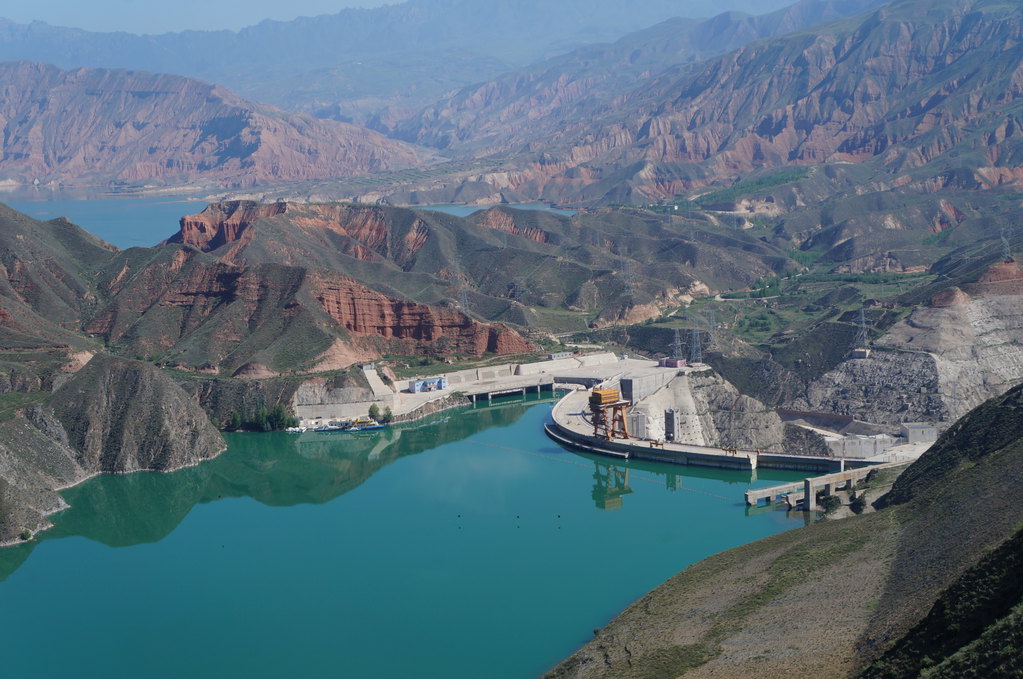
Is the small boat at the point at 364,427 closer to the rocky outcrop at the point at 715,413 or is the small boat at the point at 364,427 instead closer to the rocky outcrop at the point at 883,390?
the rocky outcrop at the point at 715,413

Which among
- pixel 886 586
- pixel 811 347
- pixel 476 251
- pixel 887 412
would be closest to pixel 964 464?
pixel 886 586

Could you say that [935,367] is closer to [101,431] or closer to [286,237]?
[101,431]

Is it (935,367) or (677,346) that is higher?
(677,346)

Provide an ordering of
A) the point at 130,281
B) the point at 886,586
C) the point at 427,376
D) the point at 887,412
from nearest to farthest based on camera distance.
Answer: the point at 886,586
the point at 887,412
the point at 427,376
the point at 130,281

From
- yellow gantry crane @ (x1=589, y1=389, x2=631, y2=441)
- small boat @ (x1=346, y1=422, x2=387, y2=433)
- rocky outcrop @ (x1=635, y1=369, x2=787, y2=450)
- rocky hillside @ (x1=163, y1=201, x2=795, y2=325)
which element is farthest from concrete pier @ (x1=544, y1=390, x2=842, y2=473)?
rocky hillside @ (x1=163, y1=201, x2=795, y2=325)

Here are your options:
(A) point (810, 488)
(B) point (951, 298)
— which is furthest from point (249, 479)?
(B) point (951, 298)

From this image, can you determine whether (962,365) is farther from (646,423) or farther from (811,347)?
(646,423)

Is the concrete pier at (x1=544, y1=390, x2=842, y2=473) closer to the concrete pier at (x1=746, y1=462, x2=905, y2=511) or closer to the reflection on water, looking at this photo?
the concrete pier at (x1=746, y1=462, x2=905, y2=511)
